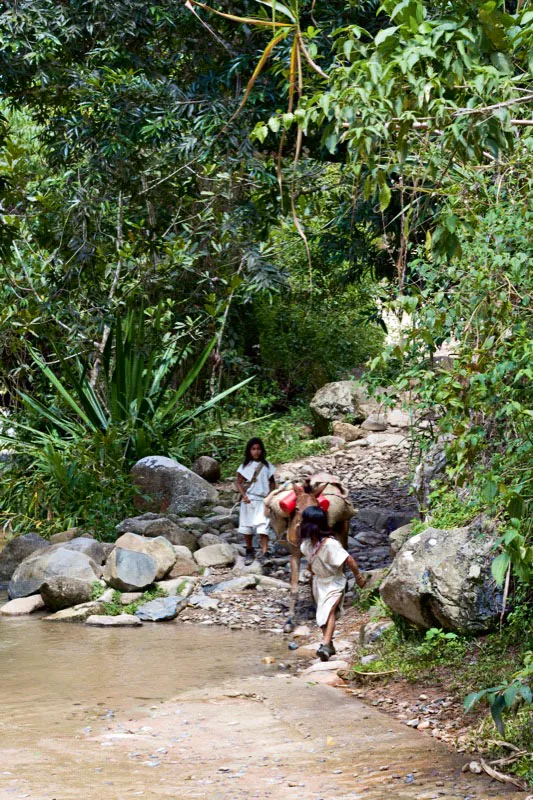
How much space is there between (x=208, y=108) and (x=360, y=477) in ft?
21.1

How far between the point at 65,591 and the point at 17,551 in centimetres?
184

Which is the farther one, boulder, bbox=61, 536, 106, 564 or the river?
boulder, bbox=61, 536, 106, 564

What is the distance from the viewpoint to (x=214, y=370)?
15.5 meters

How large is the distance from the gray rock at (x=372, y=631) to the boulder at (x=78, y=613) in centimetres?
289

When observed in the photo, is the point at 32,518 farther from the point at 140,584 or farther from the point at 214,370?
the point at 214,370

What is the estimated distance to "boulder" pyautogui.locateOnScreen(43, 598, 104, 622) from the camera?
9.16m

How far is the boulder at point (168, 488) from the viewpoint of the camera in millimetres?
11953

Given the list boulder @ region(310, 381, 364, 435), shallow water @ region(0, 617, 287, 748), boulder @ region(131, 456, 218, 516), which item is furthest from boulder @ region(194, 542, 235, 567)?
boulder @ region(310, 381, 364, 435)

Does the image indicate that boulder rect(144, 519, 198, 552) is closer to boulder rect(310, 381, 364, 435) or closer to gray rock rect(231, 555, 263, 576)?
gray rock rect(231, 555, 263, 576)

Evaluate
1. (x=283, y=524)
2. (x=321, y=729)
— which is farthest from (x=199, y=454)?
(x=321, y=729)

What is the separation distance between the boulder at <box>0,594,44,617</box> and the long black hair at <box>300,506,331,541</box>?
3298 millimetres

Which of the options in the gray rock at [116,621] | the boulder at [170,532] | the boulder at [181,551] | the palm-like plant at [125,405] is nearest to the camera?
the gray rock at [116,621]

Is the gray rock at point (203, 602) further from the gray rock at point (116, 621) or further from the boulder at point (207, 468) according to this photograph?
the boulder at point (207, 468)

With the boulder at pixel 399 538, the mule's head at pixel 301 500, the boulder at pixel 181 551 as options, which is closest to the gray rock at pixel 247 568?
the boulder at pixel 181 551
